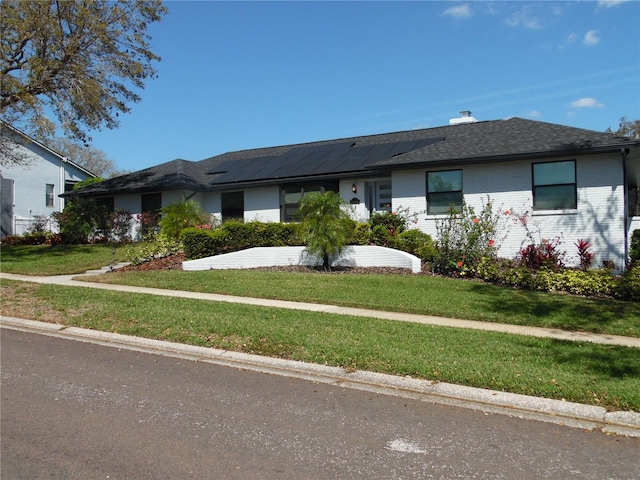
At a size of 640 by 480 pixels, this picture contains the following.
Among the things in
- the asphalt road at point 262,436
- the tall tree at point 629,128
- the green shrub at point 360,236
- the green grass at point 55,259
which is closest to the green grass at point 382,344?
the asphalt road at point 262,436

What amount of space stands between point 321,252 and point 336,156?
776 cm

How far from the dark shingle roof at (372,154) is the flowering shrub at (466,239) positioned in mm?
1728

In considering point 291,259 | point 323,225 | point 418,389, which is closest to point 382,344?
point 418,389

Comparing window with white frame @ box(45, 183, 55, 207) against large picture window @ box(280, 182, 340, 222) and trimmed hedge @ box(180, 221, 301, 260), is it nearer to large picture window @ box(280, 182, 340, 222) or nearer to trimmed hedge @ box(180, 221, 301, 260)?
large picture window @ box(280, 182, 340, 222)

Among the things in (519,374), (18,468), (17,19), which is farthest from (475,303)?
(17,19)

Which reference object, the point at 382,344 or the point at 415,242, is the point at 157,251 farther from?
the point at 382,344

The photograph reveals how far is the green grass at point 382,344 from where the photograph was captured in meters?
5.80

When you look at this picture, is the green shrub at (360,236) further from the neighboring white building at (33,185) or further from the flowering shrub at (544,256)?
the neighboring white building at (33,185)

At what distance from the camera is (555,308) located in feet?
33.0

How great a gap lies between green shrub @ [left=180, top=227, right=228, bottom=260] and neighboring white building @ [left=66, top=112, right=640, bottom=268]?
16.2 feet

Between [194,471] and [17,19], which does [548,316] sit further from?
[17,19]

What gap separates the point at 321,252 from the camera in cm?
1527

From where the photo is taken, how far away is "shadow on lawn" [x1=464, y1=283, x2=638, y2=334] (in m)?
9.02

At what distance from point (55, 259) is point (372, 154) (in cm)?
1235
